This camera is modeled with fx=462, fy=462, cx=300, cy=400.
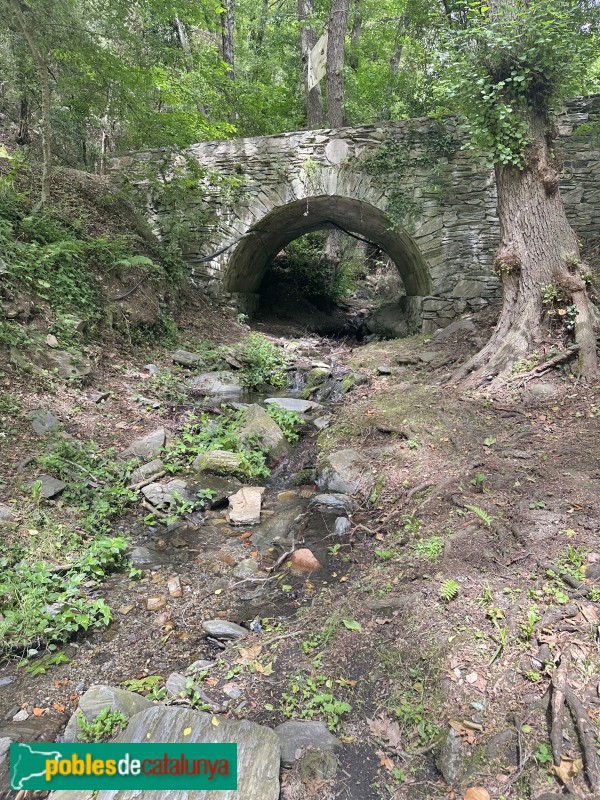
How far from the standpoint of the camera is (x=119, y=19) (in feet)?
21.6

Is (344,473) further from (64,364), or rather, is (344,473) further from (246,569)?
(64,364)

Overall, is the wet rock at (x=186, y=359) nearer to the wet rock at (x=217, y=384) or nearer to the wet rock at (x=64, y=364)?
the wet rock at (x=217, y=384)

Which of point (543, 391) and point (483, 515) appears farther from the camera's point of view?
point (543, 391)

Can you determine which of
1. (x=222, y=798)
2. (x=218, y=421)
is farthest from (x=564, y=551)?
(x=218, y=421)

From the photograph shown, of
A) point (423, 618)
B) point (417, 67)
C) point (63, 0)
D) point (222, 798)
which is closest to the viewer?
point (222, 798)

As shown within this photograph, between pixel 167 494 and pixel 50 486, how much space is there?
37.8 inches

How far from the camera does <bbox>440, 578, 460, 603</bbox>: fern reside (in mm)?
2383

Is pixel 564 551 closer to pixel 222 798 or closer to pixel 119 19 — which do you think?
pixel 222 798

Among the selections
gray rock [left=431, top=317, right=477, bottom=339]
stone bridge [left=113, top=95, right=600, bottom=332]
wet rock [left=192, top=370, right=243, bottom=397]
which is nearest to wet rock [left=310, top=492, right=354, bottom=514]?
wet rock [left=192, top=370, right=243, bottom=397]

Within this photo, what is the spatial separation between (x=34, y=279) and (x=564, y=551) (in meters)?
6.03

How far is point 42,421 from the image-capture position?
4.32 m

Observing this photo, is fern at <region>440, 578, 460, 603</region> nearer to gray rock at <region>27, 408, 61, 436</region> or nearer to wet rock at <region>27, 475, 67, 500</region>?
wet rock at <region>27, 475, 67, 500</region>

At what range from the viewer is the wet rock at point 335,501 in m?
3.97

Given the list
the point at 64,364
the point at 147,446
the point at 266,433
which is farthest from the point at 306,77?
the point at 147,446
